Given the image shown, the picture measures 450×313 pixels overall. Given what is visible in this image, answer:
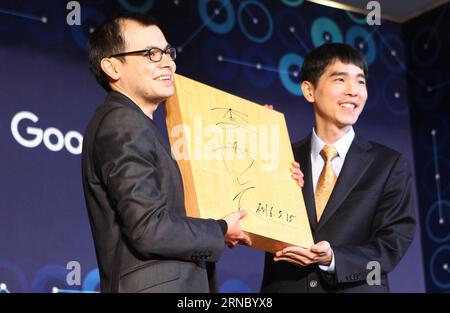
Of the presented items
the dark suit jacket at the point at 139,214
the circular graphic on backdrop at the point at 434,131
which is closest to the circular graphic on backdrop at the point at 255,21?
the circular graphic on backdrop at the point at 434,131

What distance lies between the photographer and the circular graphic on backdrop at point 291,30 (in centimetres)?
422

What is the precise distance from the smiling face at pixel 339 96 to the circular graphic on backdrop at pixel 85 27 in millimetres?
1357

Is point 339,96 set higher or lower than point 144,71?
higher

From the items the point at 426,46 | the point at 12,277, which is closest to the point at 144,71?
the point at 12,277

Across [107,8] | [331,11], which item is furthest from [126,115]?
[331,11]

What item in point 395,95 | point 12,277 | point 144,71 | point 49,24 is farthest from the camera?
point 395,95

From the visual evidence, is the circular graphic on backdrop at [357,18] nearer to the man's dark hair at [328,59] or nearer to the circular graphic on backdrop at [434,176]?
the circular graphic on backdrop at [434,176]

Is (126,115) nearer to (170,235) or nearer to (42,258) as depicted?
(170,235)

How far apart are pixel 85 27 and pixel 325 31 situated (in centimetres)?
149

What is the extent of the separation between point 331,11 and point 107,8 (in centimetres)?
144

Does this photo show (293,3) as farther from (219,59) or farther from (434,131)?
(434,131)

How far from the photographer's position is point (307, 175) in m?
2.54

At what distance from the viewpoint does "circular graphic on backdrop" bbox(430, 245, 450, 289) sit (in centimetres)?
424

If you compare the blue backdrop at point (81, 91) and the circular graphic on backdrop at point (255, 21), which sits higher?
the circular graphic on backdrop at point (255, 21)
